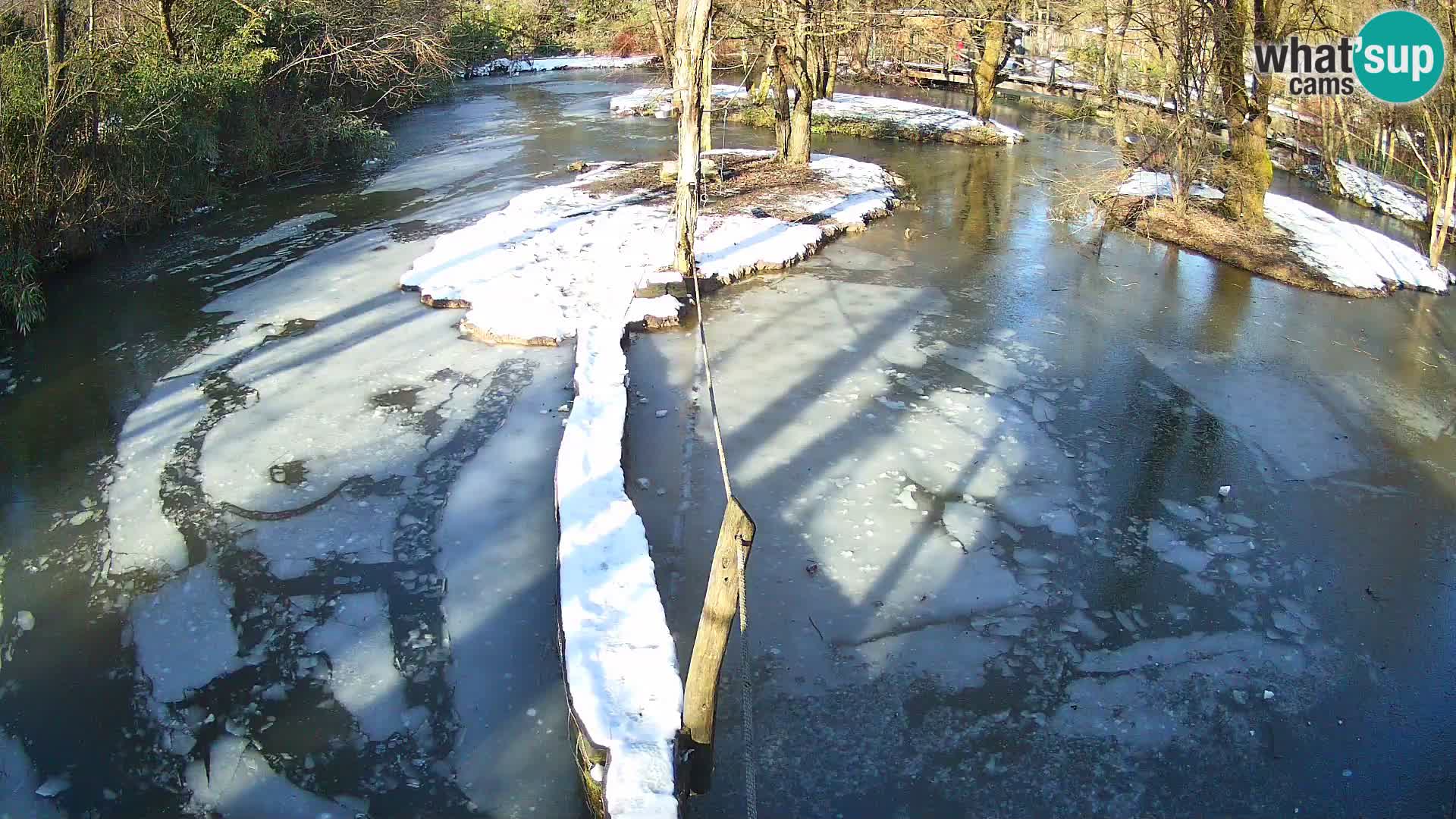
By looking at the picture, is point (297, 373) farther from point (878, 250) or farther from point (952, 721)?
point (878, 250)

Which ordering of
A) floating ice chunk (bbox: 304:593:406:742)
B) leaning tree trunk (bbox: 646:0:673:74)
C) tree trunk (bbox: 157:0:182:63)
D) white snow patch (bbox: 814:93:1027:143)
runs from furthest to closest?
1. white snow patch (bbox: 814:93:1027:143)
2. tree trunk (bbox: 157:0:182:63)
3. leaning tree trunk (bbox: 646:0:673:74)
4. floating ice chunk (bbox: 304:593:406:742)

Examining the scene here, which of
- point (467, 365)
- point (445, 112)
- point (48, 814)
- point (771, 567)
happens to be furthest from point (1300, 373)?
point (445, 112)

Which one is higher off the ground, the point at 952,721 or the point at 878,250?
the point at 878,250

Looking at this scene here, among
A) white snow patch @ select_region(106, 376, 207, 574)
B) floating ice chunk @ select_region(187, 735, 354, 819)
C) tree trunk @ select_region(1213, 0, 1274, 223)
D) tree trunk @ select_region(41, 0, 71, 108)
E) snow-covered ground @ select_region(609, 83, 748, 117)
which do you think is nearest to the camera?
floating ice chunk @ select_region(187, 735, 354, 819)

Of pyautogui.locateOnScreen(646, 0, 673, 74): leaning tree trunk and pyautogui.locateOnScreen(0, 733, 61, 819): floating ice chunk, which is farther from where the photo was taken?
pyautogui.locateOnScreen(646, 0, 673, 74): leaning tree trunk

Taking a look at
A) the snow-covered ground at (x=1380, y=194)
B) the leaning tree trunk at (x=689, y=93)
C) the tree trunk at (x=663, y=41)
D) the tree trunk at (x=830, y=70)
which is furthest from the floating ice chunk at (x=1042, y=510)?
the tree trunk at (x=830, y=70)

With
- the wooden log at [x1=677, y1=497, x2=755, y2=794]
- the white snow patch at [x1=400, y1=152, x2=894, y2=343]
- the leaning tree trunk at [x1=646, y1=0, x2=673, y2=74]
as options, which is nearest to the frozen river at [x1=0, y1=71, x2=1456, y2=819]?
the wooden log at [x1=677, y1=497, x2=755, y2=794]

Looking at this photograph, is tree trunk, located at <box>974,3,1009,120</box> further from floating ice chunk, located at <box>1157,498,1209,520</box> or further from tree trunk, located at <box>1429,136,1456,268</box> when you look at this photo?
floating ice chunk, located at <box>1157,498,1209,520</box>
